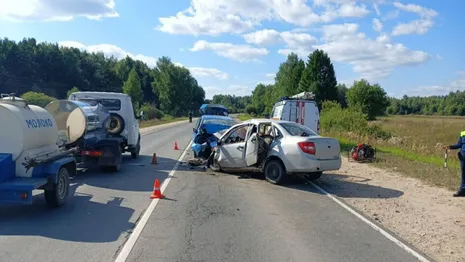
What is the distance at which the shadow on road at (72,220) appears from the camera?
21.5ft

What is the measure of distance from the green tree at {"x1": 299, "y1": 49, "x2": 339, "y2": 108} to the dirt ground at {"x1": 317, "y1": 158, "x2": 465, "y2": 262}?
5748 centimetres

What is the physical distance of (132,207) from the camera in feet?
28.2

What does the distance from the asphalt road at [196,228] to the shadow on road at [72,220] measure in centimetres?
1

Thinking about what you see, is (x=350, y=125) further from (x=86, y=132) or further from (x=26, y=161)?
(x=26, y=161)

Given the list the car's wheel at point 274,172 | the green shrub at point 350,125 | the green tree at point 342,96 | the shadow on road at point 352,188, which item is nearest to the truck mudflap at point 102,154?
the car's wheel at point 274,172

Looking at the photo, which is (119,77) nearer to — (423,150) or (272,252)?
(423,150)

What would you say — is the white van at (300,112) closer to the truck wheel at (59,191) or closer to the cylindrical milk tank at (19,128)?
the truck wheel at (59,191)

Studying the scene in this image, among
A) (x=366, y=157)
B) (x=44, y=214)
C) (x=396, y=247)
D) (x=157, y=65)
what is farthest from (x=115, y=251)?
(x=157, y=65)

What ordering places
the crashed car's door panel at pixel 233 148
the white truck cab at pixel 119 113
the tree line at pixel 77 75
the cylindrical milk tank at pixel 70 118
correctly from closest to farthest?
the cylindrical milk tank at pixel 70 118, the crashed car's door panel at pixel 233 148, the white truck cab at pixel 119 113, the tree line at pixel 77 75

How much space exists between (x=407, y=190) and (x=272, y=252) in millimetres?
6997

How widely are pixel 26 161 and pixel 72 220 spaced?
1463 millimetres

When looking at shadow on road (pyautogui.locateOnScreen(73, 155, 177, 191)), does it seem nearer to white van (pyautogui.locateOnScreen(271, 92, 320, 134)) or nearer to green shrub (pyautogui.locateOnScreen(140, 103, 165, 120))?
white van (pyautogui.locateOnScreen(271, 92, 320, 134))

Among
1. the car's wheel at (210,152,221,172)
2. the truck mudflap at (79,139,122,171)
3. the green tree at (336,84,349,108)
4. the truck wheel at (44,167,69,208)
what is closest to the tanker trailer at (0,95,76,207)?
the truck wheel at (44,167,69,208)

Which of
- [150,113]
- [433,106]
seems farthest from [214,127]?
[433,106]
